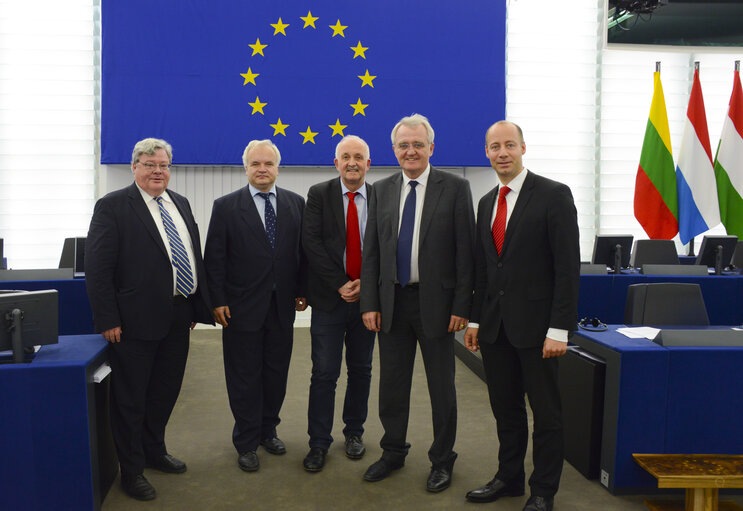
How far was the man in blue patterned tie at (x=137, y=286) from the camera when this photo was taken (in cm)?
246

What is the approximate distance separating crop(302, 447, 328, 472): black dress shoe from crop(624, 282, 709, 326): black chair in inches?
71.8

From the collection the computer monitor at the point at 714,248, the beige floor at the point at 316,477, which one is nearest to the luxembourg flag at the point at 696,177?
the computer monitor at the point at 714,248

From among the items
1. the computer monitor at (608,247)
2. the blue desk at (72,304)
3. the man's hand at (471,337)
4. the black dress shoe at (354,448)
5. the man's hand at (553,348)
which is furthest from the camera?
the computer monitor at (608,247)

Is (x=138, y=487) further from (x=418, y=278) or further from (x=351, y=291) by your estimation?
(x=418, y=278)

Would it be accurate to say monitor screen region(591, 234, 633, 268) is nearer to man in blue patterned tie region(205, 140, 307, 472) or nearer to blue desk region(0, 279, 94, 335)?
man in blue patterned tie region(205, 140, 307, 472)

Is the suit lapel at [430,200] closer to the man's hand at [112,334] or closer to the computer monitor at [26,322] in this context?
the man's hand at [112,334]

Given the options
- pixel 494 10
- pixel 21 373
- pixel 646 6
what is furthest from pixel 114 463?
pixel 646 6

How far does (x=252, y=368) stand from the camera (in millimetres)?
2824

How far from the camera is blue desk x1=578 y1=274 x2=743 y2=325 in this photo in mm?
4496

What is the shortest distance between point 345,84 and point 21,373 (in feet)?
16.7

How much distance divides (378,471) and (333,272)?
0.95 meters

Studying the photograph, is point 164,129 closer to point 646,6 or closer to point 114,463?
point 114,463

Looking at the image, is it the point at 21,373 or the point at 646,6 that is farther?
the point at 646,6

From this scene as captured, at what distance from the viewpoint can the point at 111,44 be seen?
6160 millimetres
